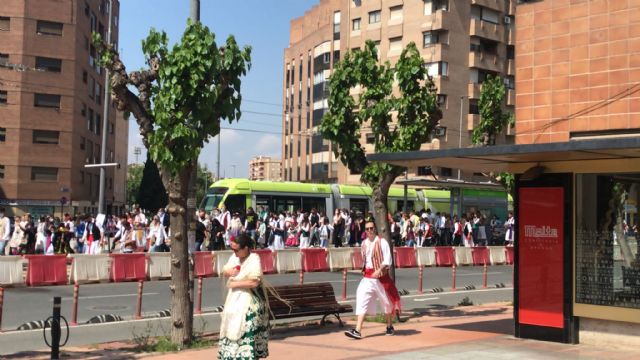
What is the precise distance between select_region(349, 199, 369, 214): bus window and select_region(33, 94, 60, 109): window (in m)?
29.6

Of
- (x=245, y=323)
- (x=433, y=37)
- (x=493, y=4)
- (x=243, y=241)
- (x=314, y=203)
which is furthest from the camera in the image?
(x=493, y=4)

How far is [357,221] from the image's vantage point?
104ft

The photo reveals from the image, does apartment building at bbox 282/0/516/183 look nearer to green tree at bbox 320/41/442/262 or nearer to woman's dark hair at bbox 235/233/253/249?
green tree at bbox 320/41/442/262

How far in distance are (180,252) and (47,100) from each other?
4962 cm

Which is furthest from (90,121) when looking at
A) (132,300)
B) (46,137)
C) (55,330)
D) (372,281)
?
(55,330)

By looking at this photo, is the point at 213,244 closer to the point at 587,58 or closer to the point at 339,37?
the point at 587,58

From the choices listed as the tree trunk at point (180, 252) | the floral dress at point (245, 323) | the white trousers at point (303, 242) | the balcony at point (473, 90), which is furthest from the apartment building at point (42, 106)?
the floral dress at point (245, 323)

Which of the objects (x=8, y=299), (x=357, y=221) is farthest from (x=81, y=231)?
(x=357, y=221)

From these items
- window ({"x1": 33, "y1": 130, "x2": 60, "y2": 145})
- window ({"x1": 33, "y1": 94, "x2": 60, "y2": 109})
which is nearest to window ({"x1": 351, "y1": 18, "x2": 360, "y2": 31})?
window ({"x1": 33, "y1": 94, "x2": 60, "y2": 109})

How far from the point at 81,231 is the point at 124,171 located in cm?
7565

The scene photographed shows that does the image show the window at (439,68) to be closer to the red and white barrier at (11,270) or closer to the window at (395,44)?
the window at (395,44)

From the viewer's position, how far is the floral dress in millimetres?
6824

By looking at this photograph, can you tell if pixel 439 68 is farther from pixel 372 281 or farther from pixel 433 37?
pixel 372 281

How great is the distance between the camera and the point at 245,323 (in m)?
6.86
